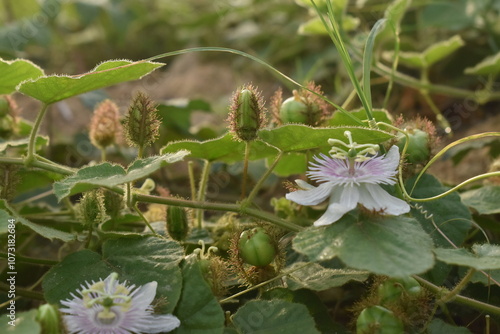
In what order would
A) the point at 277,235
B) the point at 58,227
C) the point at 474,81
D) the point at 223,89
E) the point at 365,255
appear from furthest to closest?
the point at 223,89 < the point at 474,81 < the point at 58,227 < the point at 277,235 < the point at 365,255

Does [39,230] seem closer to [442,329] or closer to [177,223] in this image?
[177,223]

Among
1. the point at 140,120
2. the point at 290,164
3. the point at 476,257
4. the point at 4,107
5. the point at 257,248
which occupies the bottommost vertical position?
the point at 476,257

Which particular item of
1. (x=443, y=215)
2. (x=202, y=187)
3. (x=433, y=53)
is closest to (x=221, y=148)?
(x=202, y=187)

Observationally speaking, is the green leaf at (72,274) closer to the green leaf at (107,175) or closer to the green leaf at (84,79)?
the green leaf at (107,175)

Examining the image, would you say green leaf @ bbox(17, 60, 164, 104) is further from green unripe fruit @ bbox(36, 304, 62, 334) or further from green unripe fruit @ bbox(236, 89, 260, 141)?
green unripe fruit @ bbox(36, 304, 62, 334)

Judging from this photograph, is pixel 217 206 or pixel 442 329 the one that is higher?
pixel 217 206

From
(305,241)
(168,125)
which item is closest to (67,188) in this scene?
(305,241)

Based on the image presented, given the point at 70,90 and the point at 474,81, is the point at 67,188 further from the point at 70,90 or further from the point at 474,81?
the point at 474,81
